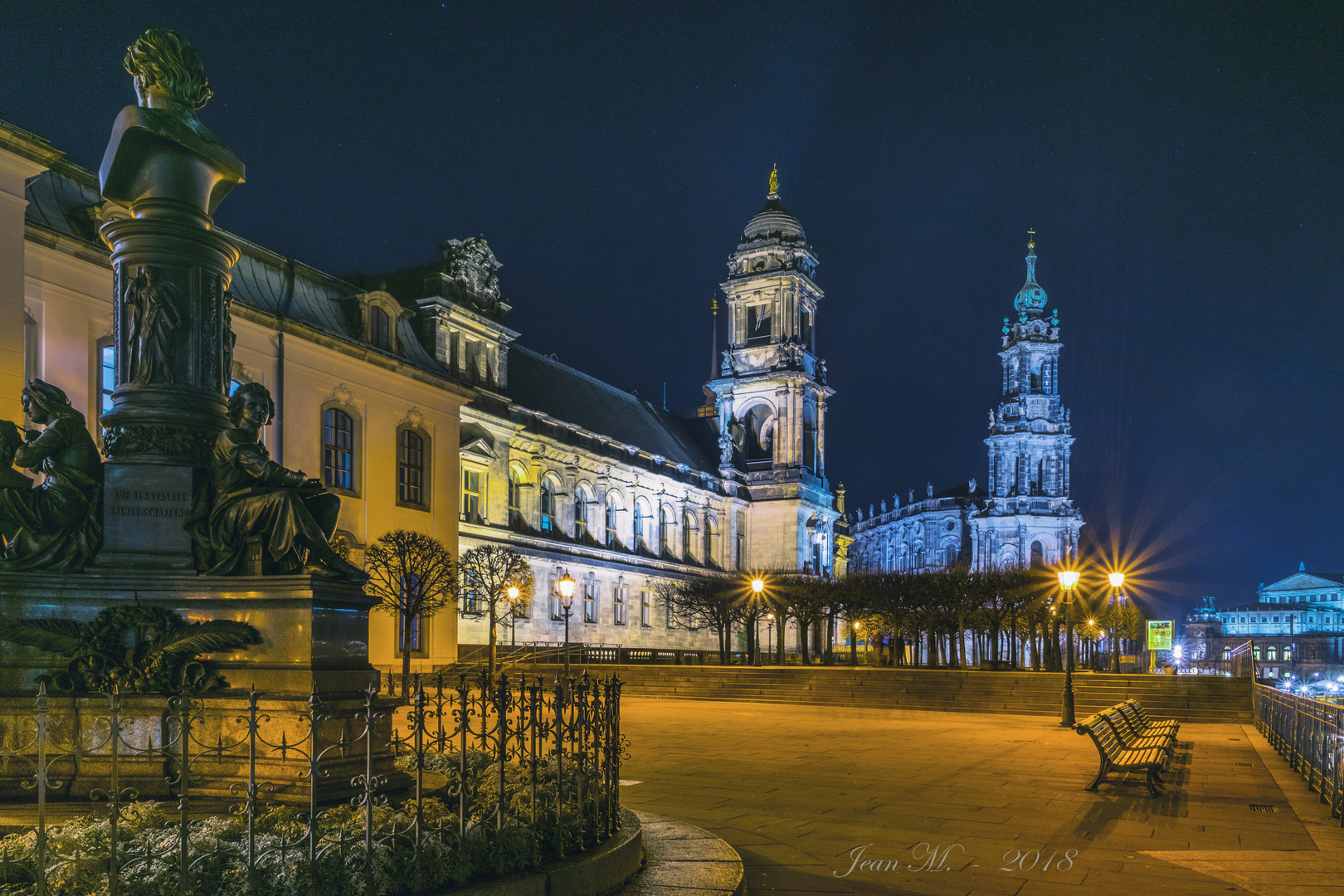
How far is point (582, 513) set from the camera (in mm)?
59312

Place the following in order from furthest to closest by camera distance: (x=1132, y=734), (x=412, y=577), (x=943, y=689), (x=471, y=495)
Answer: (x=471, y=495) → (x=412, y=577) → (x=943, y=689) → (x=1132, y=734)

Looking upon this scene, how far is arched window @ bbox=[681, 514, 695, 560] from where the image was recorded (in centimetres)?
7025

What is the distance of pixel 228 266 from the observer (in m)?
9.32

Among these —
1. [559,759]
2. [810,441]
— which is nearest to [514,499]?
[810,441]

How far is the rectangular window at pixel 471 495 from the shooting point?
4744 centimetres

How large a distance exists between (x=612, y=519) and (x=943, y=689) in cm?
3217

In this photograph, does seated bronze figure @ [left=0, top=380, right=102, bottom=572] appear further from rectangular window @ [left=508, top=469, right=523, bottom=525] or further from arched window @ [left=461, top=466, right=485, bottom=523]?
rectangular window @ [left=508, top=469, right=523, bottom=525]

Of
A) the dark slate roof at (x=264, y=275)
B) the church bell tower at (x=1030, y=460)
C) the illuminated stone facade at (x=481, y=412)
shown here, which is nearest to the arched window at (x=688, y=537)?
the illuminated stone facade at (x=481, y=412)

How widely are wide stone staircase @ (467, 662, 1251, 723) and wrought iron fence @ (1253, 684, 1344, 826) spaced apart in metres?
8.75

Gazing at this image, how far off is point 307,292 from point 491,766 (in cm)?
2981

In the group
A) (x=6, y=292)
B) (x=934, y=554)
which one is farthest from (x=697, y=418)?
(x=6, y=292)

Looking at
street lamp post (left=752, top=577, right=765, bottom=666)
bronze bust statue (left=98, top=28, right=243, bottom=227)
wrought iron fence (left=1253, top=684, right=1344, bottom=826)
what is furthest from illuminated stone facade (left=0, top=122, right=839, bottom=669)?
wrought iron fence (left=1253, top=684, right=1344, bottom=826)

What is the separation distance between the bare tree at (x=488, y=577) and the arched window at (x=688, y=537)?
956 inches

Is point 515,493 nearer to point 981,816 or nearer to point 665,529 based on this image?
point 665,529
